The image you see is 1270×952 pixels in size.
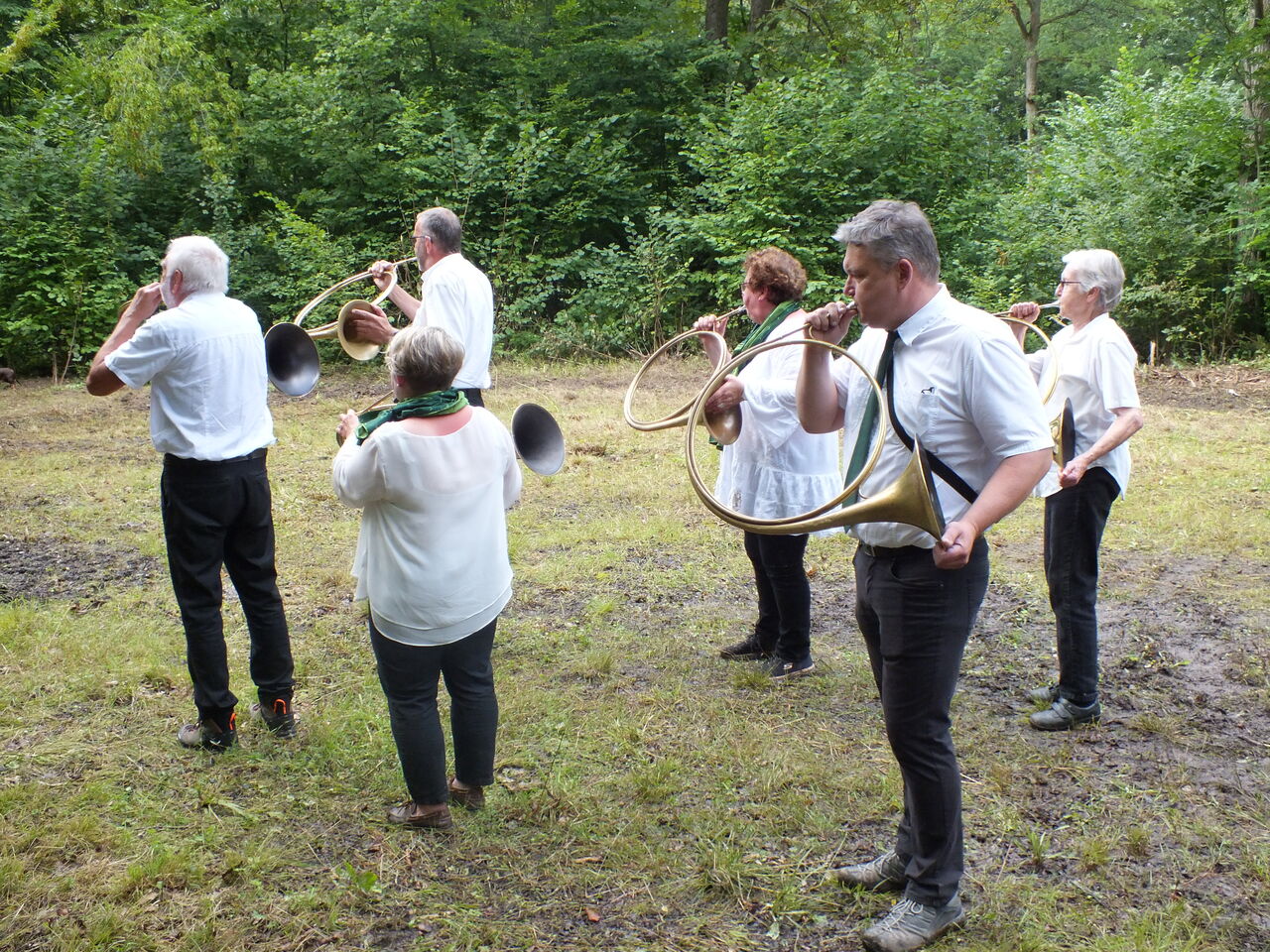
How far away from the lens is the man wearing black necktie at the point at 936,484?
264 centimetres

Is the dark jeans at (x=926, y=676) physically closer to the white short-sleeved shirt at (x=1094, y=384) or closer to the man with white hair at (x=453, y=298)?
the white short-sleeved shirt at (x=1094, y=384)

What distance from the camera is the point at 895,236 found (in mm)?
2680

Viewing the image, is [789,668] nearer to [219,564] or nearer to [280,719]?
[280,719]

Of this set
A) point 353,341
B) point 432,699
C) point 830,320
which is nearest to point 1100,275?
point 830,320

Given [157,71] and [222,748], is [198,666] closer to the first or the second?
[222,748]

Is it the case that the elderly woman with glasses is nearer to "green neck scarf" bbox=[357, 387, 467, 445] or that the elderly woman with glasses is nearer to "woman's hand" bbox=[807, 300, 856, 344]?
"green neck scarf" bbox=[357, 387, 467, 445]

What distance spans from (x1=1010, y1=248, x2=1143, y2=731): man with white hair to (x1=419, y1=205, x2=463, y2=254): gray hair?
9.13 ft

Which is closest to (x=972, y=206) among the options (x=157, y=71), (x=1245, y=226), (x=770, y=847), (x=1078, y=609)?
(x=1245, y=226)

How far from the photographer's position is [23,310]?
47.3 feet

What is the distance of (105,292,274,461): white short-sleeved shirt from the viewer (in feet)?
12.2

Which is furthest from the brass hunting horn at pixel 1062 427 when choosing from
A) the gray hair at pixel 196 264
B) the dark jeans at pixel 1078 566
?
the gray hair at pixel 196 264

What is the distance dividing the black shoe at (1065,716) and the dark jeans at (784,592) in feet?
3.46

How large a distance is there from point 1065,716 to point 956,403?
2167 mm

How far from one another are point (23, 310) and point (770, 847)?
47.8 ft
